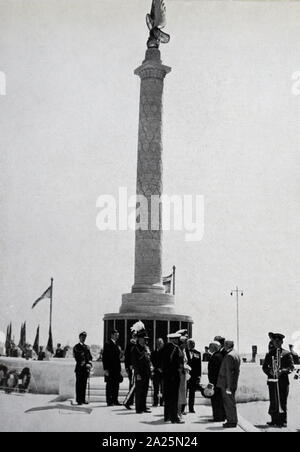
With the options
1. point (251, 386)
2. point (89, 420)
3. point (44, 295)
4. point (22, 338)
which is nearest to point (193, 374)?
point (89, 420)

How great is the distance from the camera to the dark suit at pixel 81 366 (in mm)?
11508

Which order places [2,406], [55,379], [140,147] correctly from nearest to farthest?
[2,406], [55,379], [140,147]

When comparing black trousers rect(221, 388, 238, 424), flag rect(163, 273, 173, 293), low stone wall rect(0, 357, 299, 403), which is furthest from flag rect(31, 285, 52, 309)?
black trousers rect(221, 388, 238, 424)

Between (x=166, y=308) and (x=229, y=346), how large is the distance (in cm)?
988

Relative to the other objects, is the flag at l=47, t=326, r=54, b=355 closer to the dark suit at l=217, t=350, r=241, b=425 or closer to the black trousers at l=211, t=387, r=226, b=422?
the black trousers at l=211, t=387, r=226, b=422

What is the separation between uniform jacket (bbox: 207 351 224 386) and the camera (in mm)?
10307

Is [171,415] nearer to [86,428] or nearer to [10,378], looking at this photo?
[86,428]

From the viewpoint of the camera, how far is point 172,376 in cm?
982

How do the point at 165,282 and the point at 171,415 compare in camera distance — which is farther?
the point at 165,282

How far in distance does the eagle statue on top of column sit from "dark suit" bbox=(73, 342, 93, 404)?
14226 millimetres

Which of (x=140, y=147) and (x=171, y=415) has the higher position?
(x=140, y=147)

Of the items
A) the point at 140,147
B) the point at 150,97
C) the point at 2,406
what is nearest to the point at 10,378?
the point at 2,406

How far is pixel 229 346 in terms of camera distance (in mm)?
9812

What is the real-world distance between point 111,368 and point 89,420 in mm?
2013
